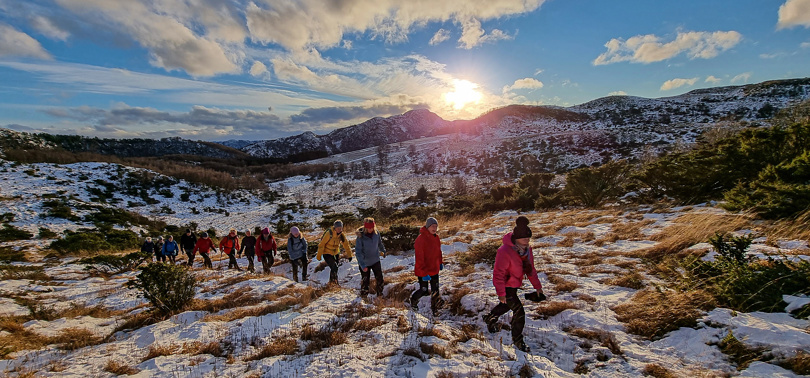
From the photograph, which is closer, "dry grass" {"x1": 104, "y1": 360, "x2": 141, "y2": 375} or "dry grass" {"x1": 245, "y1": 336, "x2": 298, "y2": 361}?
"dry grass" {"x1": 104, "y1": 360, "x2": 141, "y2": 375}

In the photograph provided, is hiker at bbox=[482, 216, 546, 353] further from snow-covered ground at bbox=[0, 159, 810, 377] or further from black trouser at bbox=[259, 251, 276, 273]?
black trouser at bbox=[259, 251, 276, 273]

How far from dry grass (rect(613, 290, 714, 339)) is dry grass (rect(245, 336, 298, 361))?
439cm

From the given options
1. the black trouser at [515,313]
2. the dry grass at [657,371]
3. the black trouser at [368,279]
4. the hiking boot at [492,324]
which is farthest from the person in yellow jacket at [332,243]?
the dry grass at [657,371]

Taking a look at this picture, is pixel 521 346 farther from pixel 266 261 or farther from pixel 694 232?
pixel 266 261

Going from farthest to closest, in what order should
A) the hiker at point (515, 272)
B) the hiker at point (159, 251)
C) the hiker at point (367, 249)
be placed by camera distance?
1. the hiker at point (159, 251)
2. the hiker at point (367, 249)
3. the hiker at point (515, 272)

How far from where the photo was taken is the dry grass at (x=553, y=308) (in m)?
4.95

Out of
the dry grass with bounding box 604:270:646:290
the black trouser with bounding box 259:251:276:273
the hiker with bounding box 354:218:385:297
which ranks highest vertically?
the hiker with bounding box 354:218:385:297

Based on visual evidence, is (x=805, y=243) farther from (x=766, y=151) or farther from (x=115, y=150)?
(x=115, y=150)

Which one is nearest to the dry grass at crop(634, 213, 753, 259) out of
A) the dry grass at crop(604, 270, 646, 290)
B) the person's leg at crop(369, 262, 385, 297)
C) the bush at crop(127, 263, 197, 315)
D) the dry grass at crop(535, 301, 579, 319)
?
the dry grass at crop(604, 270, 646, 290)

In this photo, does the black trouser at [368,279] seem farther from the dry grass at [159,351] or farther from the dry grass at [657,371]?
the dry grass at [657,371]

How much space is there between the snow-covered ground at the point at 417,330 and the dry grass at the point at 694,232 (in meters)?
0.31

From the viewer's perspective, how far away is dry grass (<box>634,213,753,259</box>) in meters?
6.14

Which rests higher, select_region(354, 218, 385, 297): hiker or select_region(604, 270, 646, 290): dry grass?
select_region(354, 218, 385, 297): hiker

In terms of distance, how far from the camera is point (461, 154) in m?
59.1
